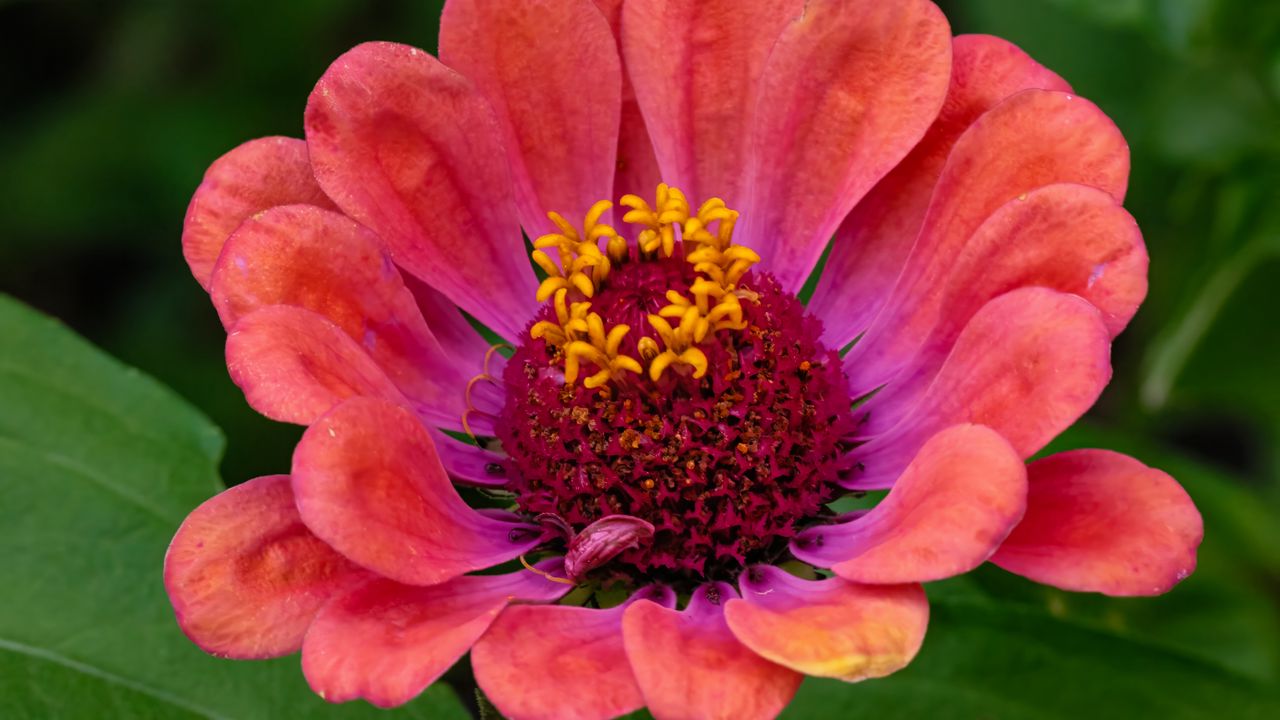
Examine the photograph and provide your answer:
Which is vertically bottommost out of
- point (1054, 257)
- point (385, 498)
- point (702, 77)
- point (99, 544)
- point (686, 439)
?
point (99, 544)

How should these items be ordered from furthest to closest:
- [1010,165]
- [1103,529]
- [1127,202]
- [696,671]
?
[1127,202]
[1010,165]
[1103,529]
[696,671]

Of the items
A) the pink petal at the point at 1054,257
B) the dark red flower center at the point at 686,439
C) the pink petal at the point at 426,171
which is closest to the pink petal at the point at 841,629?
the dark red flower center at the point at 686,439

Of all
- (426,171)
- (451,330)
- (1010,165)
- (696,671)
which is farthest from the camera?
(451,330)

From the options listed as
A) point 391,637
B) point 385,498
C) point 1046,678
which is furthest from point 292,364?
point 1046,678

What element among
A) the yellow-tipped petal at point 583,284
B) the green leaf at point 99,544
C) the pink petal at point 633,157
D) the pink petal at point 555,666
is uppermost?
the pink petal at point 633,157

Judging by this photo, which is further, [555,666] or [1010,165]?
[1010,165]

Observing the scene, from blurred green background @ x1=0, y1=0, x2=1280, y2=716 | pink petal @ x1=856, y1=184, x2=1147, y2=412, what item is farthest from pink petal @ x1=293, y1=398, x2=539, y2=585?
blurred green background @ x1=0, y1=0, x2=1280, y2=716

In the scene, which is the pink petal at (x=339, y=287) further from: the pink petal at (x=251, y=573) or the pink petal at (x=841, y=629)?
the pink petal at (x=841, y=629)

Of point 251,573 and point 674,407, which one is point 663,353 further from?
point 251,573
